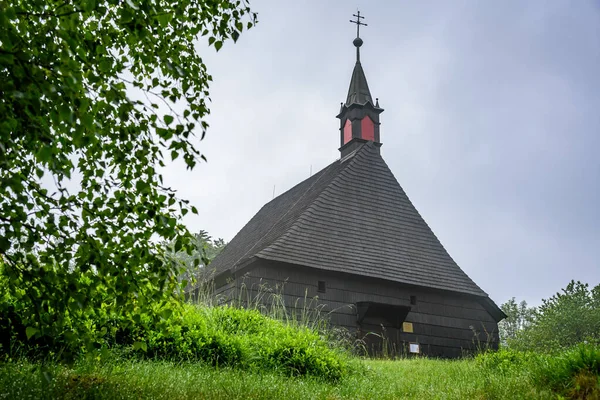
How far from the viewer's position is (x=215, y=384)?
6492mm

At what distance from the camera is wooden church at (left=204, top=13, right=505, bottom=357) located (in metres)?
16.2

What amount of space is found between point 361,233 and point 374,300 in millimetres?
2324

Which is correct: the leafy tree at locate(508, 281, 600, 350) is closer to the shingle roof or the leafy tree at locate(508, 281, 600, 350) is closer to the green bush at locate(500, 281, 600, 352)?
the green bush at locate(500, 281, 600, 352)

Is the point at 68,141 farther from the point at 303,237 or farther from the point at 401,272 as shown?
the point at 401,272

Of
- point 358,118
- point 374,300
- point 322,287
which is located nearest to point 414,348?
point 374,300

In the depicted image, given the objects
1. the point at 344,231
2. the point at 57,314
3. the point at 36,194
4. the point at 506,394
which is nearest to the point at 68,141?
the point at 36,194

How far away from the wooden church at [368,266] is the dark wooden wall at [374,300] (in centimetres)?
3

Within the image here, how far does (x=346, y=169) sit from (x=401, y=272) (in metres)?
4.08

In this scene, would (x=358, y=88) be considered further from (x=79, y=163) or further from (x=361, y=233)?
(x=79, y=163)

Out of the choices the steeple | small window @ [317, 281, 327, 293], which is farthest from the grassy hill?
the steeple

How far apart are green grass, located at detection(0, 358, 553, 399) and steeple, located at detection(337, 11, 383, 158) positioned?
44.6ft

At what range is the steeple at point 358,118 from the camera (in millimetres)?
21766

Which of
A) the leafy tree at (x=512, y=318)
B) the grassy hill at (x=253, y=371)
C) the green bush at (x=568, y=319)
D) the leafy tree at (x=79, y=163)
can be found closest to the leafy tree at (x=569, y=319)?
the green bush at (x=568, y=319)

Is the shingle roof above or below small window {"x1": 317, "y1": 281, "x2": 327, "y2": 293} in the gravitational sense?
above
